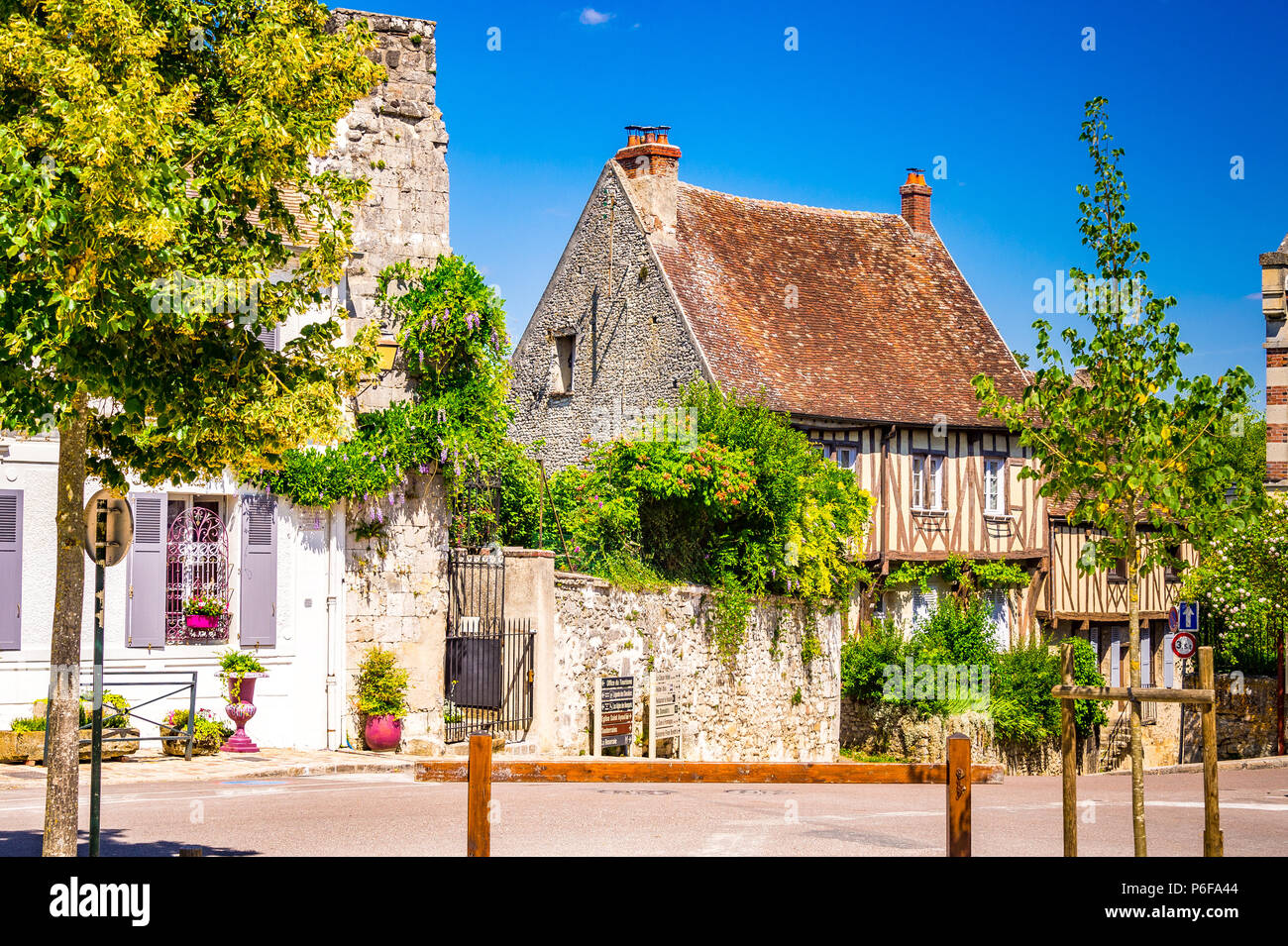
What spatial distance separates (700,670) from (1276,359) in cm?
923

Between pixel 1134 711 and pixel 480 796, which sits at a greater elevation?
pixel 1134 711

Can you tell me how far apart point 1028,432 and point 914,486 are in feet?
58.6

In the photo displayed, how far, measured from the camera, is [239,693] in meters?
15.2

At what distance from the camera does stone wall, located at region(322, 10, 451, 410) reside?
1672cm

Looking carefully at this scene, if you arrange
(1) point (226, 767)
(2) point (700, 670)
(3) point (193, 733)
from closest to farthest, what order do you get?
(1) point (226, 767), (3) point (193, 733), (2) point (700, 670)

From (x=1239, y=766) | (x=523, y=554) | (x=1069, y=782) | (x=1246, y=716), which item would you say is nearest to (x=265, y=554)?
(x=523, y=554)

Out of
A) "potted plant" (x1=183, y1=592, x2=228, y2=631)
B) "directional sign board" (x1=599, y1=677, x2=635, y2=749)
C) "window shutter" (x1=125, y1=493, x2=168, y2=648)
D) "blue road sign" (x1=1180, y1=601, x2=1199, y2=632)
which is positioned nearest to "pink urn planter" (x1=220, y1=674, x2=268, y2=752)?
"potted plant" (x1=183, y1=592, x2=228, y2=631)

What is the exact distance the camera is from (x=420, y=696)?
16.5m

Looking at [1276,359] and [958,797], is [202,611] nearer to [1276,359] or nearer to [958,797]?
[958,797]

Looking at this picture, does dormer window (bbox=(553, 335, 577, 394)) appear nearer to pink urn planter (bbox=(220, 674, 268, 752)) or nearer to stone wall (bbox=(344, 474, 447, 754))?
stone wall (bbox=(344, 474, 447, 754))

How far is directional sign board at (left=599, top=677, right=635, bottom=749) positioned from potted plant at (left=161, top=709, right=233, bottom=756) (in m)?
4.98

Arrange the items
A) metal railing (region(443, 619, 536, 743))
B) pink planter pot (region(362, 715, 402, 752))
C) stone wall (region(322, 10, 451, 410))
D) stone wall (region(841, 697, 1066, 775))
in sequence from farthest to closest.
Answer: stone wall (region(841, 697, 1066, 775)) → metal railing (region(443, 619, 536, 743)) → stone wall (region(322, 10, 451, 410)) → pink planter pot (region(362, 715, 402, 752))

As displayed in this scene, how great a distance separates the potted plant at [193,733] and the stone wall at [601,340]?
11.7 metres
